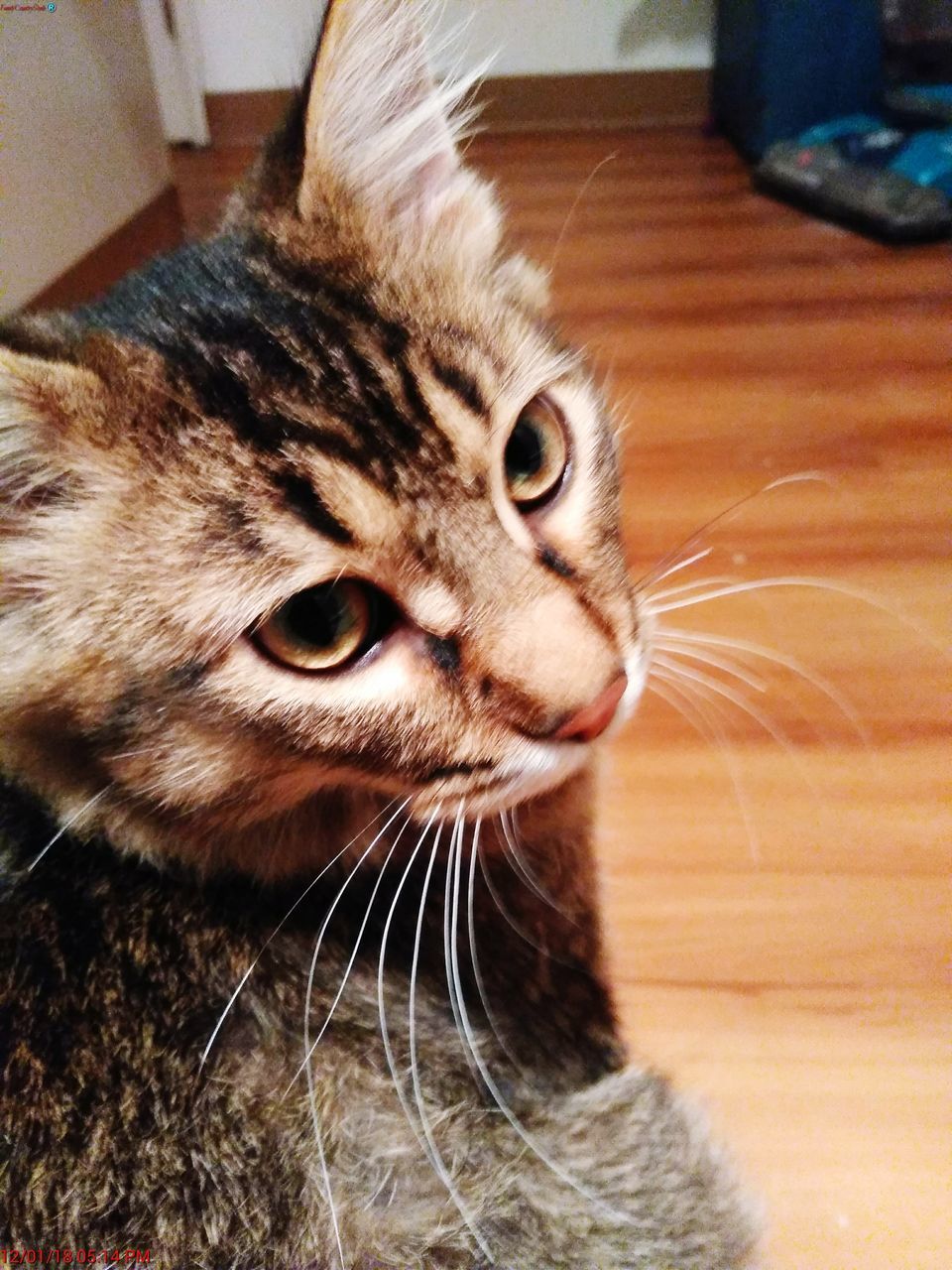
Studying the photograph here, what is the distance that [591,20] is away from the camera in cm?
271

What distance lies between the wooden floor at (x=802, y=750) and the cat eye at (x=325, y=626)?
14.6 inches

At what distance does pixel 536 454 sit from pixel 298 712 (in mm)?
260

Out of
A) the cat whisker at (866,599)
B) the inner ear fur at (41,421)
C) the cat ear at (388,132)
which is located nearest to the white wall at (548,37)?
the cat whisker at (866,599)

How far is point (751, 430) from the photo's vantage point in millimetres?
1550

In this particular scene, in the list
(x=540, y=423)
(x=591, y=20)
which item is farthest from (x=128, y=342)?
(x=591, y=20)

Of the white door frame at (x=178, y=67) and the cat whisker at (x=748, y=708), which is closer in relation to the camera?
the cat whisker at (x=748, y=708)

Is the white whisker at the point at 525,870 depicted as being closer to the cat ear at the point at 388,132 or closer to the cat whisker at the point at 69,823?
the cat whisker at the point at 69,823

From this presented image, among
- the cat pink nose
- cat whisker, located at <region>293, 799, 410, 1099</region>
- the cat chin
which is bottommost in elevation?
cat whisker, located at <region>293, 799, 410, 1099</region>

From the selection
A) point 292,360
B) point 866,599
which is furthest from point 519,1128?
point 866,599

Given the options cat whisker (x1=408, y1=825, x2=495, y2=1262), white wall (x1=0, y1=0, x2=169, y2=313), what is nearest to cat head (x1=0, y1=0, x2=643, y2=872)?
cat whisker (x1=408, y1=825, x2=495, y2=1262)

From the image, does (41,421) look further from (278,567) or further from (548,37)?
(548,37)

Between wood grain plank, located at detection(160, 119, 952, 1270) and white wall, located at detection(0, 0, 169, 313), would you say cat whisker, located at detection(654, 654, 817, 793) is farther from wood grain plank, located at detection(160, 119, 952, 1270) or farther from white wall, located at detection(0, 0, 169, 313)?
white wall, located at detection(0, 0, 169, 313)

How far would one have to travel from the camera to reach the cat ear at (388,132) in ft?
2.18

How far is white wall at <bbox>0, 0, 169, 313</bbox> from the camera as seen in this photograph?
153cm
